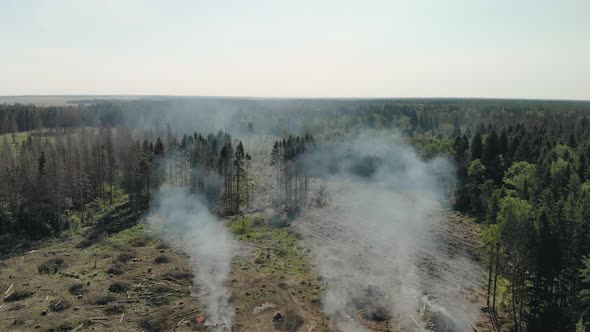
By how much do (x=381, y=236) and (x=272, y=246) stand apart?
16663 millimetres

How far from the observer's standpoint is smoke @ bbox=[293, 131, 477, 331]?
1548 inches

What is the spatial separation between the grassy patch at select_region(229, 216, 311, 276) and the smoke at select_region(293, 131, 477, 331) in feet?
8.59

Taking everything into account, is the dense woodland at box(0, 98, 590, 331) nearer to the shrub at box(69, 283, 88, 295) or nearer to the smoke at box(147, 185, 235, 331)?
the smoke at box(147, 185, 235, 331)

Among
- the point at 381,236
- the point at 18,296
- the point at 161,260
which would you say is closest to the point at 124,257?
the point at 161,260

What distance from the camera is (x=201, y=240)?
5891cm

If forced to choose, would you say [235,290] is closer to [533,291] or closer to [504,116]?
[533,291]

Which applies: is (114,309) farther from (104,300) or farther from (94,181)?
(94,181)

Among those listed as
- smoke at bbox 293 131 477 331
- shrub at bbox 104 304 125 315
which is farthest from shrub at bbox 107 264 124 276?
smoke at bbox 293 131 477 331

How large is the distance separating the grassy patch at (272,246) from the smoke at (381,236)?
2.62 m

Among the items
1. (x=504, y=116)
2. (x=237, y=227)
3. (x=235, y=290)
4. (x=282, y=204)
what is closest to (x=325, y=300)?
(x=235, y=290)

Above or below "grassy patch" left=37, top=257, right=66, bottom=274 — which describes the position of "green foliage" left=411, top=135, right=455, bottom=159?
above

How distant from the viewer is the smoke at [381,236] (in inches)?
1548

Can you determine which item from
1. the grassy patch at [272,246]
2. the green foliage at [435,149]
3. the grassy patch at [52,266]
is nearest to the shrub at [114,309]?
the grassy patch at [52,266]

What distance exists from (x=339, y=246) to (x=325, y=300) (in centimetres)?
1708
